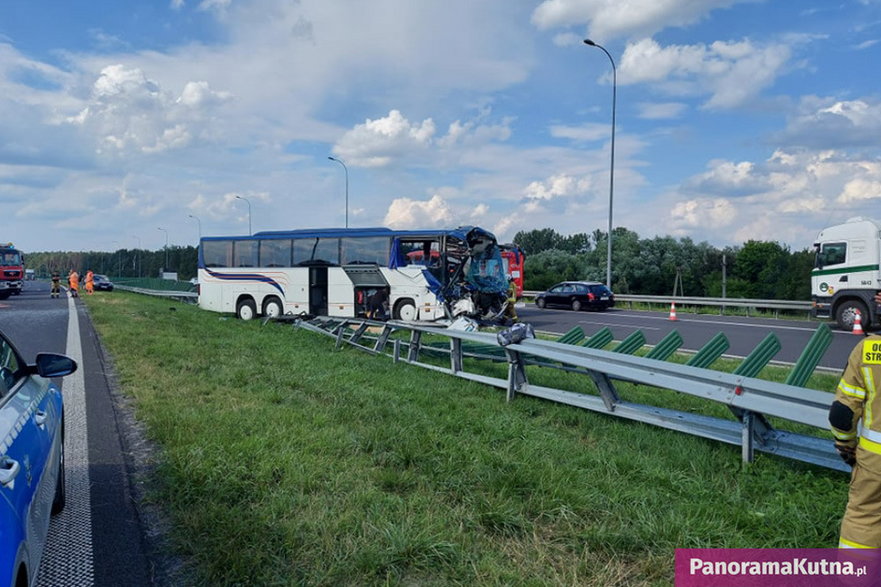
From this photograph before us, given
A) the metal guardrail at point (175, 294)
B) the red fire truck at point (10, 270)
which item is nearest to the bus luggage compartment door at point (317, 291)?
the metal guardrail at point (175, 294)

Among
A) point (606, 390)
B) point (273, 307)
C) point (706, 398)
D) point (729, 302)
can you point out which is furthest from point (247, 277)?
point (729, 302)

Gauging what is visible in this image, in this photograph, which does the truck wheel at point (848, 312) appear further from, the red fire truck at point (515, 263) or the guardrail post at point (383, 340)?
the guardrail post at point (383, 340)

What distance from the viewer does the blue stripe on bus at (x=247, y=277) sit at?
20261mm

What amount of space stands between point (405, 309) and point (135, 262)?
102 metres

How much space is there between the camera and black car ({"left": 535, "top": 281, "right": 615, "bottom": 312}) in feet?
93.1

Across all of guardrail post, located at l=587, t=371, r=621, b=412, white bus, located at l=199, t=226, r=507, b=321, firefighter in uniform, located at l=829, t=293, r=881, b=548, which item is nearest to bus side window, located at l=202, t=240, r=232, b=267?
white bus, located at l=199, t=226, r=507, b=321

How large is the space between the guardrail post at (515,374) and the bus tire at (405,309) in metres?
11.2

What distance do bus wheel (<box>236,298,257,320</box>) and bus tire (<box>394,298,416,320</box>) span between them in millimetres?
5589

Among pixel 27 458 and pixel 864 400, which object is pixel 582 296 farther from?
pixel 27 458

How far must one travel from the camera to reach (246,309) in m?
20.9

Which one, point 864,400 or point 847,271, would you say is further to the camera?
point 847,271

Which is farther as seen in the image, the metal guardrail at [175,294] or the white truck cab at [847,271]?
the metal guardrail at [175,294]

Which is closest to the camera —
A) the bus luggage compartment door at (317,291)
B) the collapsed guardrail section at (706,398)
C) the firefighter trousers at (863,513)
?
the firefighter trousers at (863,513)

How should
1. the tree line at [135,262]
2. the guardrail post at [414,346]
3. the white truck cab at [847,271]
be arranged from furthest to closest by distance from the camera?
the tree line at [135,262] → the white truck cab at [847,271] → the guardrail post at [414,346]
